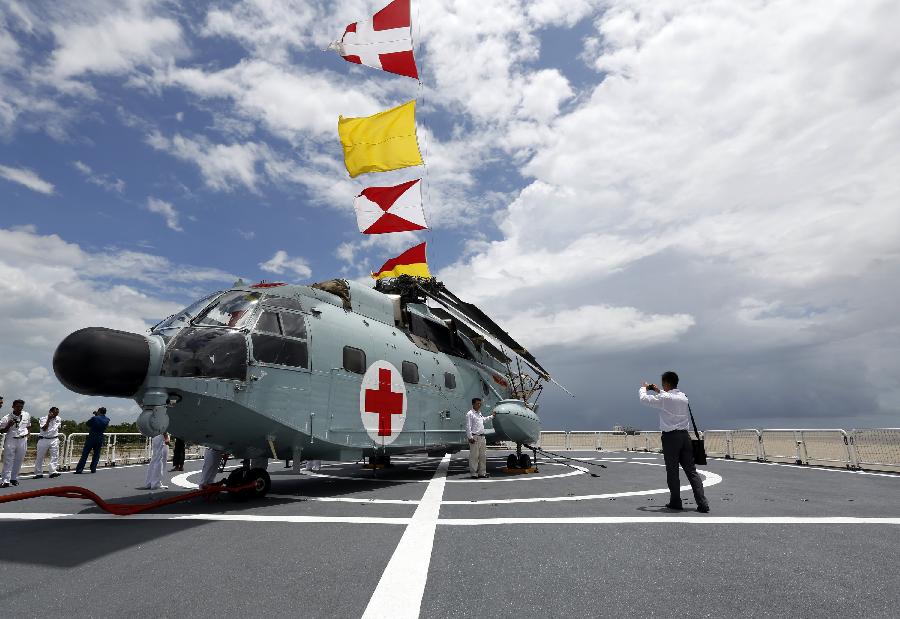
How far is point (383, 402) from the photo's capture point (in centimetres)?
1047

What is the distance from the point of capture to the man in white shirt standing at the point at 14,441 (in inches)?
477

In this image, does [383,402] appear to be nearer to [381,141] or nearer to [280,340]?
[280,340]

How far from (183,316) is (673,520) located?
797 cm

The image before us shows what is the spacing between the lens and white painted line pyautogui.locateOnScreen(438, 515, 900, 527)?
19.9 ft

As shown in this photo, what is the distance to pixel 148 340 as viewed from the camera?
7.00m

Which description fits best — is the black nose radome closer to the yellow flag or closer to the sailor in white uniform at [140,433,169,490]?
the sailor in white uniform at [140,433,169,490]

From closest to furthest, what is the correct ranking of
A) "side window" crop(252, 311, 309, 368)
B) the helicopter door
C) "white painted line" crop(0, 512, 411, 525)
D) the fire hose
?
the fire hose
"white painted line" crop(0, 512, 411, 525)
the helicopter door
"side window" crop(252, 311, 309, 368)

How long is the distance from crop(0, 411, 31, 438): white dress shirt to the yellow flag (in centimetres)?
1201

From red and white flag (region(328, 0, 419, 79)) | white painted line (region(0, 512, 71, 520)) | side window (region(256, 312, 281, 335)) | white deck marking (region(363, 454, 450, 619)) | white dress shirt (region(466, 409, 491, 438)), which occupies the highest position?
red and white flag (region(328, 0, 419, 79))

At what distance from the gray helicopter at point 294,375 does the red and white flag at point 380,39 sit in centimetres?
785

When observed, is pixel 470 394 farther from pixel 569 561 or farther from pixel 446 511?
pixel 569 561

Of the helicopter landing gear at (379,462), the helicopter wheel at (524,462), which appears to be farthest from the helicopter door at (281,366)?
the helicopter wheel at (524,462)

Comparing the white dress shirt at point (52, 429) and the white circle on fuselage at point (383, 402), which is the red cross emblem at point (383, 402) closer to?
the white circle on fuselage at point (383, 402)

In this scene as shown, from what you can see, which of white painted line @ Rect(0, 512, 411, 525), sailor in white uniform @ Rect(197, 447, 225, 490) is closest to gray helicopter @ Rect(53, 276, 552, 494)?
sailor in white uniform @ Rect(197, 447, 225, 490)
